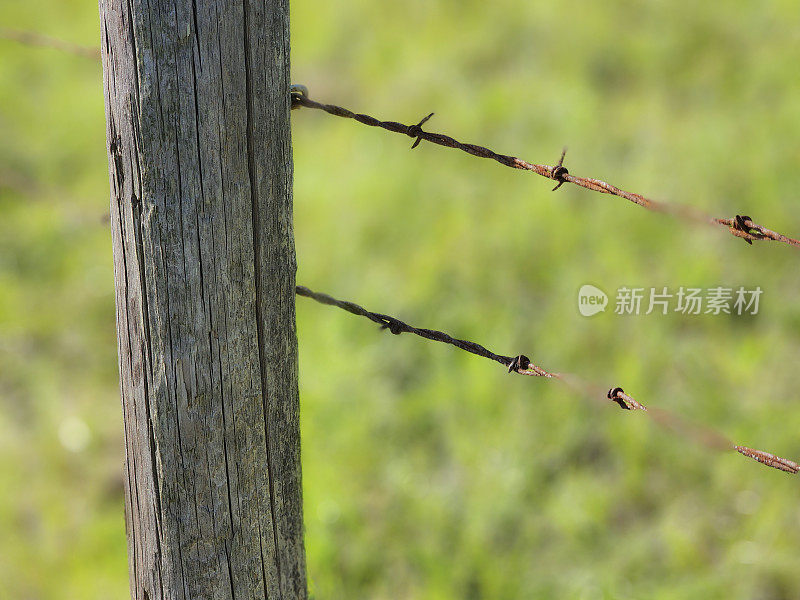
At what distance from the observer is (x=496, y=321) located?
3.81 meters

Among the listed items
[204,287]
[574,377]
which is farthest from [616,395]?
[204,287]

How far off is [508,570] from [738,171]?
2.98 meters

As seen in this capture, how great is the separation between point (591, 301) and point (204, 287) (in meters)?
3.00

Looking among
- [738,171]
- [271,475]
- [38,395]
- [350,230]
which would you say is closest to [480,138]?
[350,230]

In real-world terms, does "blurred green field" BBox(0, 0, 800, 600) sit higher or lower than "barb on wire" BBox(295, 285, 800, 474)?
higher

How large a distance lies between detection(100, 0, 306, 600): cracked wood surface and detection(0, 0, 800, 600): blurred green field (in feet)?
4.18

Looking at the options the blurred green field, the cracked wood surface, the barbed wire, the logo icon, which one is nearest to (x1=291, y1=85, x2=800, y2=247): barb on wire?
the barbed wire

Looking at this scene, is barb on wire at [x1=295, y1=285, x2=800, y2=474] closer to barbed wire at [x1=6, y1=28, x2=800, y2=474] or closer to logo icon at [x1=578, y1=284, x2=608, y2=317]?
barbed wire at [x1=6, y1=28, x2=800, y2=474]

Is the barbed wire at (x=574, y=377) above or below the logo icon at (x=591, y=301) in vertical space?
below

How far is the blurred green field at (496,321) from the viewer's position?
2785mm

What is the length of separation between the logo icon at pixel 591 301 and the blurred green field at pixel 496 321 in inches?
2.2

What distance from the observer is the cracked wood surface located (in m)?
1.08

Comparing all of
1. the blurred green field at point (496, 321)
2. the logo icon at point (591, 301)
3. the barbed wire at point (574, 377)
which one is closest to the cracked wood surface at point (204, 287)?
the barbed wire at point (574, 377)

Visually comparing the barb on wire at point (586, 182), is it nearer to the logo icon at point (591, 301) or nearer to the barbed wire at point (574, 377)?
the barbed wire at point (574, 377)
